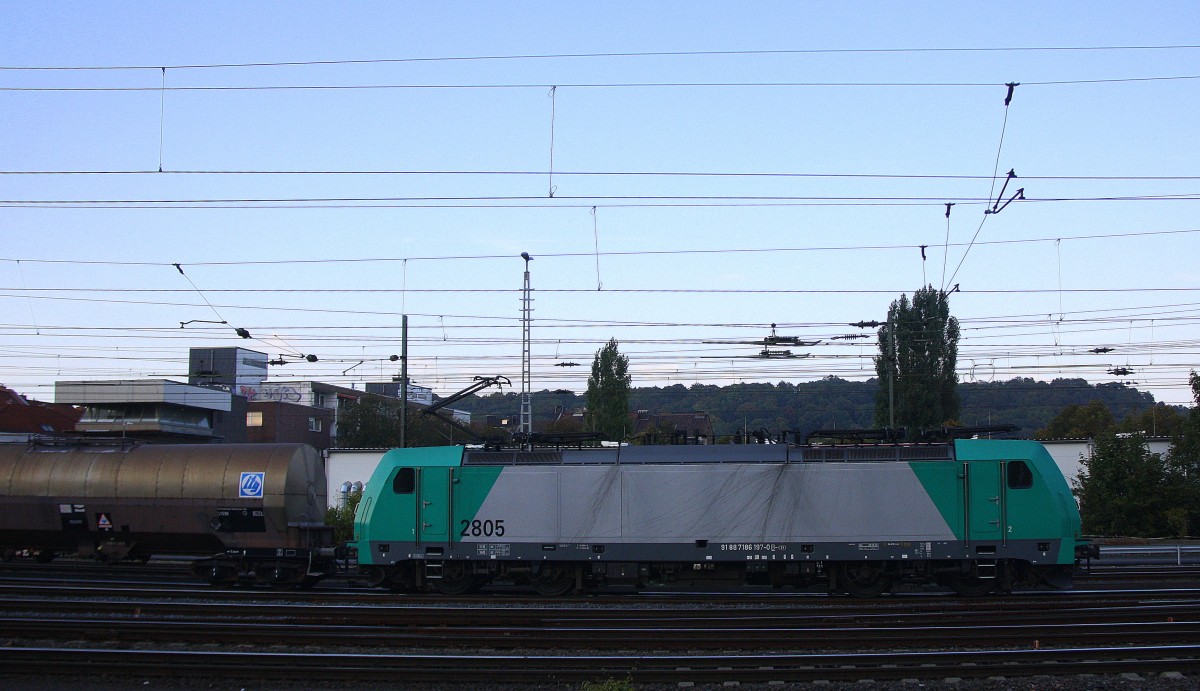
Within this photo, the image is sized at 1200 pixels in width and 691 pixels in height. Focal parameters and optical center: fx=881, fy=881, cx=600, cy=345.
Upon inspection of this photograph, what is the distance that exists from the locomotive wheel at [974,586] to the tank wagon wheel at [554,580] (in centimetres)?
851

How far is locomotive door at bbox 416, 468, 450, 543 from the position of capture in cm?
1991

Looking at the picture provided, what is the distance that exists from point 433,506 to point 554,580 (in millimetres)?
3226

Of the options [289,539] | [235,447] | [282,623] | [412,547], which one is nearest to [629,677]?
[282,623]

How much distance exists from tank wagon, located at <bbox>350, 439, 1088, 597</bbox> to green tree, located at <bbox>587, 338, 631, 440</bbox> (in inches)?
1289

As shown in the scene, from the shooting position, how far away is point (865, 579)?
19.1 meters

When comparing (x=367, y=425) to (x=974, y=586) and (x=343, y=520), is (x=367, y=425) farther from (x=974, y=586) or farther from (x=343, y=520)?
(x=974, y=586)

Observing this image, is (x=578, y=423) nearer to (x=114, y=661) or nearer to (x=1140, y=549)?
(x=1140, y=549)

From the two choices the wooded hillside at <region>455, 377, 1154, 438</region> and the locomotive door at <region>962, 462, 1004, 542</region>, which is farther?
the wooded hillside at <region>455, 377, 1154, 438</region>

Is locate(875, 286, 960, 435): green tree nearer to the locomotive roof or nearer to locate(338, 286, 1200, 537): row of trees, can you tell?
locate(338, 286, 1200, 537): row of trees

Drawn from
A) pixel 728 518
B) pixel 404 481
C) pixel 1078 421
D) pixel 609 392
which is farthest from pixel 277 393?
pixel 1078 421

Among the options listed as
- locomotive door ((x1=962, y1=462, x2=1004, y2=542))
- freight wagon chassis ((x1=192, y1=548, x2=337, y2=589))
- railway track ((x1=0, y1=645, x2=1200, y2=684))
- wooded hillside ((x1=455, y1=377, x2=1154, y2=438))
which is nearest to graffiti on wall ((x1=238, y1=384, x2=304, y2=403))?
wooded hillside ((x1=455, y1=377, x2=1154, y2=438))

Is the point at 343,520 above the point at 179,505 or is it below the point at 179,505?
below

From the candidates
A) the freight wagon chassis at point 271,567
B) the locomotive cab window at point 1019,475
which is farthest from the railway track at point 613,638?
the freight wagon chassis at point 271,567

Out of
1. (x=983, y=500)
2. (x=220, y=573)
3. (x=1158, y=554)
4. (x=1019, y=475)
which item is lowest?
(x=1158, y=554)
